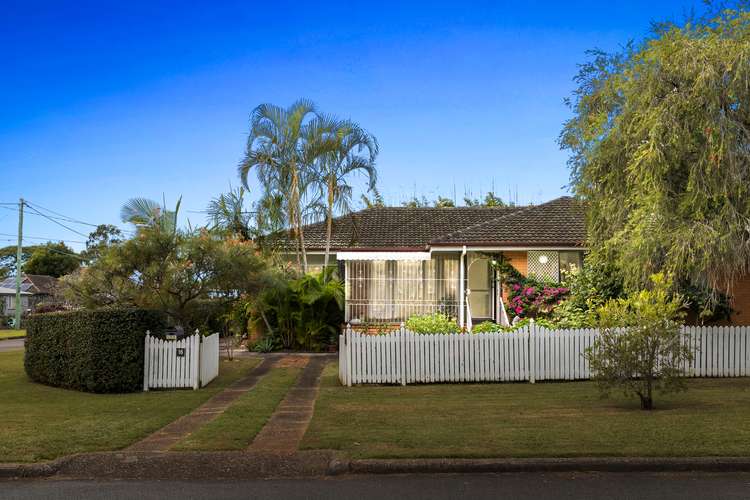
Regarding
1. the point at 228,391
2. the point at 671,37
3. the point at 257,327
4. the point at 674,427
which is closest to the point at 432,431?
the point at 674,427

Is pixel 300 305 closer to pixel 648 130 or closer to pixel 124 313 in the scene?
pixel 124 313

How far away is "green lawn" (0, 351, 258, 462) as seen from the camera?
27.6 ft

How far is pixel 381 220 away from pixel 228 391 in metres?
17.3

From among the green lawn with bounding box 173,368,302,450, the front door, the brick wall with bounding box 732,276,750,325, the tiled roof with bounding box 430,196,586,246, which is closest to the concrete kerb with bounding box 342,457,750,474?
the green lawn with bounding box 173,368,302,450

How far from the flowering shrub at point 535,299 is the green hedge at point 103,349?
1057 cm

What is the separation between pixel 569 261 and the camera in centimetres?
2181

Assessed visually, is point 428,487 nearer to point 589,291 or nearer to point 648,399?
point 648,399

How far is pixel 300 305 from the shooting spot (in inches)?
874

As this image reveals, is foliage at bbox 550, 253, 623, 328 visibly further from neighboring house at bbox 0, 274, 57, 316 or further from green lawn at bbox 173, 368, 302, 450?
neighboring house at bbox 0, 274, 57, 316

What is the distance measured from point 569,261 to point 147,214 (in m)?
12.4

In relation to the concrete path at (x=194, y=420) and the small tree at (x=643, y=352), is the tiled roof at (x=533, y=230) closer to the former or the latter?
the concrete path at (x=194, y=420)

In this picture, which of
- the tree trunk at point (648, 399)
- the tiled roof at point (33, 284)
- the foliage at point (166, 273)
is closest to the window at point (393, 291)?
the foliage at point (166, 273)

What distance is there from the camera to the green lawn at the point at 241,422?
848cm

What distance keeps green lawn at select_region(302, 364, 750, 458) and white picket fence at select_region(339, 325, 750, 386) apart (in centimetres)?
83
